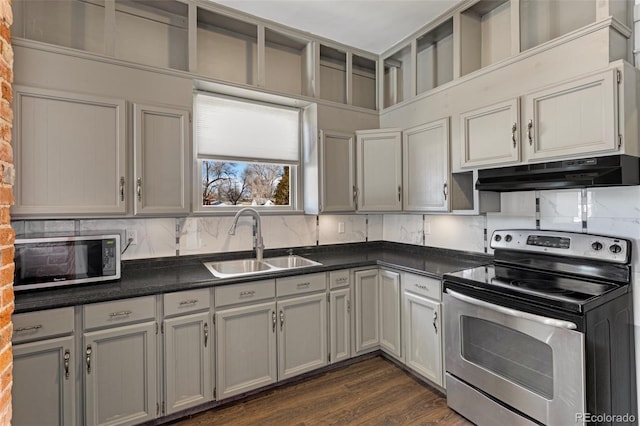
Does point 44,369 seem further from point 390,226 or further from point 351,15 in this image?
point 351,15

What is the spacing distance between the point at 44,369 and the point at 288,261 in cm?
174

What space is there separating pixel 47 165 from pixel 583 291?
9.99ft

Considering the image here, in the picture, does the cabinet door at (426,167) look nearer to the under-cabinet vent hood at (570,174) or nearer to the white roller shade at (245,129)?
the under-cabinet vent hood at (570,174)

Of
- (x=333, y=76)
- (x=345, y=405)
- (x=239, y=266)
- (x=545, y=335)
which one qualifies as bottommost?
(x=345, y=405)

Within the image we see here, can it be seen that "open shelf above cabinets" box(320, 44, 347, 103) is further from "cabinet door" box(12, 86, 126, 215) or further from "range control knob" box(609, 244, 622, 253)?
"range control knob" box(609, 244, 622, 253)

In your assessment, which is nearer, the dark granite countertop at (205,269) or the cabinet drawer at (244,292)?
the dark granite countertop at (205,269)

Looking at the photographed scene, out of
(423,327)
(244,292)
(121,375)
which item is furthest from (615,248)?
(121,375)

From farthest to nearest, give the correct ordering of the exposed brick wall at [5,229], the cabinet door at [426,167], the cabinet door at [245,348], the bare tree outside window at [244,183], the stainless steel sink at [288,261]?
1. the stainless steel sink at [288,261]
2. the bare tree outside window at [244,183]
3. the cabinet door at [426,167]
4. the cabinet door at [245,348]
5. the exposed brick wall at [5,229]

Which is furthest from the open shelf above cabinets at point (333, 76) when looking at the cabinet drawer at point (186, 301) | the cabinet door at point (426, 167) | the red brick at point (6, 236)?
the red brick at point (6, 236)

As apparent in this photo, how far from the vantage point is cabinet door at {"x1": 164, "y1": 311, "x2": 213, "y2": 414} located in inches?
77.1

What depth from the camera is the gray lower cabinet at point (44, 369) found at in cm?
158

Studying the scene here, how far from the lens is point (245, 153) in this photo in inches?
110

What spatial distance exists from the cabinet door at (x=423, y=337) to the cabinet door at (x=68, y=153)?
218 cm

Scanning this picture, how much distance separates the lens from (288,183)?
121 inches
